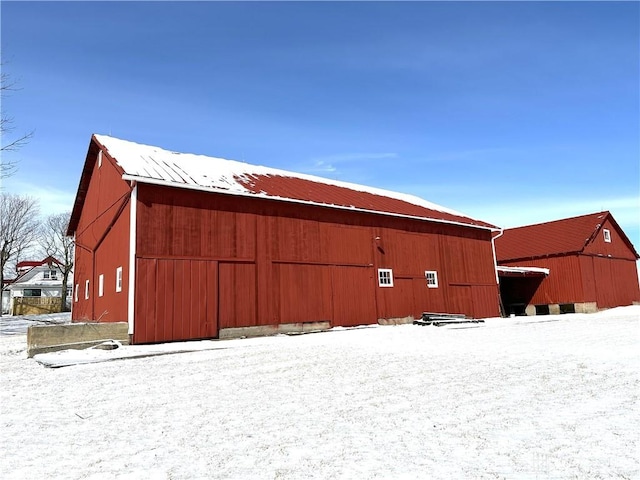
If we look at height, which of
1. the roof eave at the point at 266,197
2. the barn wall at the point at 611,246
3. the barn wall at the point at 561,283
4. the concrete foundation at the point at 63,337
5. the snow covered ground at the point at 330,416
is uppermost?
the roof eave at the point at 266,197

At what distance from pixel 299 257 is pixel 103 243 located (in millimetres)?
7073

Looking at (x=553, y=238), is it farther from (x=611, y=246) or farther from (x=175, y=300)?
(x=175, y=300)

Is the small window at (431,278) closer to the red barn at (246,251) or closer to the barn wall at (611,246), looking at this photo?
the red barn at (246,251)

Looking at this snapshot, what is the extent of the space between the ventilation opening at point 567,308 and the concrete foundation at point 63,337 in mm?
24215

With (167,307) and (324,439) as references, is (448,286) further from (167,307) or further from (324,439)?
(324,439)

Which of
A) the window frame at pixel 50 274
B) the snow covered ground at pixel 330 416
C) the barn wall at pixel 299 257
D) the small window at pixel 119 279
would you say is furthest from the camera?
the window frame at pixel 50 274

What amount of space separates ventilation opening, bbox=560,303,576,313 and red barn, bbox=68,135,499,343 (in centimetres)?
673

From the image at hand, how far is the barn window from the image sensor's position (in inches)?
705

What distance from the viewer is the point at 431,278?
64.7ft

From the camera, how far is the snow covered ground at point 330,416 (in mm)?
4082

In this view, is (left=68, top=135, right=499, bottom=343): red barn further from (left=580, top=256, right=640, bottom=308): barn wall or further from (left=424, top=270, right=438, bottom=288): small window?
(left=580, top=256, right=640, bottom=308): barn wall

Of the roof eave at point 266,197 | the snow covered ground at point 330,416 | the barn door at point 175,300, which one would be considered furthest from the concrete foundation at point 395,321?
the snow covered ground at point 330,416

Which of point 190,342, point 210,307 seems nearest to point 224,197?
point 210,307

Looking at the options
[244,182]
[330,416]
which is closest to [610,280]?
[244,182]
